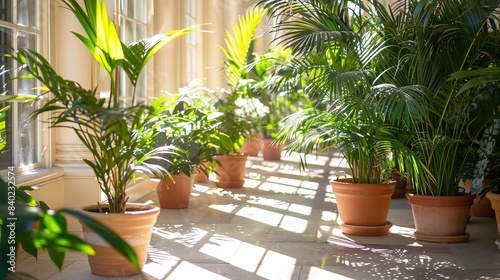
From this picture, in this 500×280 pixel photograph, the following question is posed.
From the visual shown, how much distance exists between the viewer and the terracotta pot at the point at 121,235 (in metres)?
3.65

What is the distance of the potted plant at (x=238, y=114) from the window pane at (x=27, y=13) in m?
2.63

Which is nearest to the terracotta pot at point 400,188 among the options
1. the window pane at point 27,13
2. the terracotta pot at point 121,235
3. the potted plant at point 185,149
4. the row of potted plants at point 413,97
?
the potted plant at point 185,149

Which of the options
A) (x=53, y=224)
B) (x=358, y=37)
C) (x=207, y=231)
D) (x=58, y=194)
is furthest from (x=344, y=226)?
(x=53, y=224)

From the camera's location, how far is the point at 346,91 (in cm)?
475

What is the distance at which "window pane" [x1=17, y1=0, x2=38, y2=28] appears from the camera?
4539mm

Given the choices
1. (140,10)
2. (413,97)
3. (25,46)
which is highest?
(140,10)

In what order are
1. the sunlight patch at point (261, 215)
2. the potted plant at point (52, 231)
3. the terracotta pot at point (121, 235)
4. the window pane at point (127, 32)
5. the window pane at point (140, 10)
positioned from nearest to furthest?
the potted plant at point (52, 231) < the terracotta pot at point (121, 235) < the sunlight patch at point (261, 215) < the window pane at point (127, 32) < the window pane at point (140, 10)

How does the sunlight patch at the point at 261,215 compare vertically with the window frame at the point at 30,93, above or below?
below

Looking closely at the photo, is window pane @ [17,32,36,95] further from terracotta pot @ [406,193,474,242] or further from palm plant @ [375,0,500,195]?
terracotta pot @ [406,193,474,242]

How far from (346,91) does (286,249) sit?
1.12m

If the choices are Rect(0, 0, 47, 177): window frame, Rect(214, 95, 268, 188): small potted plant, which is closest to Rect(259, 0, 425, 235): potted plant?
Rect(0, 0, 47, 177): window frame

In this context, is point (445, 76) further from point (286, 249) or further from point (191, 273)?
point (191, 273)

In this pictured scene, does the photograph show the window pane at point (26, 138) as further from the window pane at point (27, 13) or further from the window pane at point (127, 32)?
the window pane at point (127, 32)

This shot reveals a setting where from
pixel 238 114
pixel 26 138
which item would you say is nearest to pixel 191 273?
pixel 26 138
